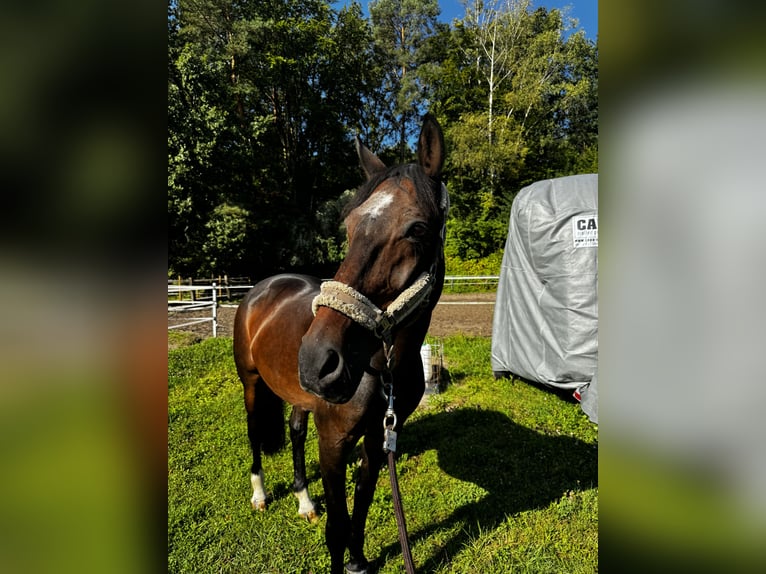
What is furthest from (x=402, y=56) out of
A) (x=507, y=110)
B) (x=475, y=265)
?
(x=475, y=265)

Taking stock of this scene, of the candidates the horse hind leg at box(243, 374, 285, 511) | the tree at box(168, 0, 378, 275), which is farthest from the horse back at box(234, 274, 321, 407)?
the tree at box(168, 0, 378, 275)

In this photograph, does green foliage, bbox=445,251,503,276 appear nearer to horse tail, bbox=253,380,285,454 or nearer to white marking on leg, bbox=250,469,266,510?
horse tail, bbox=253,380,285,454

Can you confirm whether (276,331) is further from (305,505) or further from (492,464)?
(492,464)

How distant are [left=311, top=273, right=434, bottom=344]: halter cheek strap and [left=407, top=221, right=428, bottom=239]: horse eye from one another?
0.53ft

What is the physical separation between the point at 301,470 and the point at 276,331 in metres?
1.16

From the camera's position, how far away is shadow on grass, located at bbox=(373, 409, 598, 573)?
9.30 ft

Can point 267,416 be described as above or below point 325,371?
below

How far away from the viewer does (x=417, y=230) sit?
5.08 feet

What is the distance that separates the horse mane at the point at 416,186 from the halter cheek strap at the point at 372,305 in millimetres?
296

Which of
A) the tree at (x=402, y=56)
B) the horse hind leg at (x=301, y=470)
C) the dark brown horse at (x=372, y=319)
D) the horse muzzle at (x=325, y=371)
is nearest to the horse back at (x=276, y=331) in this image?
the dark brown horse at (x=372, y=319)
